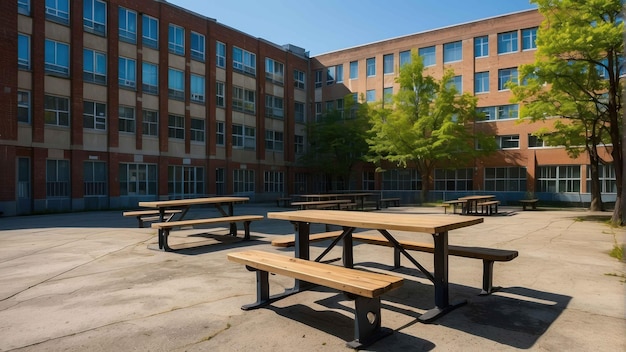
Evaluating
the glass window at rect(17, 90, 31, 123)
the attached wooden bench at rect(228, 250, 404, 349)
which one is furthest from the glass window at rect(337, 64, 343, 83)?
the attached wooden bench at rect(228, 250, 404, 349)

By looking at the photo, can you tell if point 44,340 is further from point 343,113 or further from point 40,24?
point 343,113

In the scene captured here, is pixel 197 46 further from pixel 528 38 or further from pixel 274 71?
pixel 528 38

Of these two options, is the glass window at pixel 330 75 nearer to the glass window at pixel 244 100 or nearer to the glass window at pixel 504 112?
the glass window at pixel 244 100

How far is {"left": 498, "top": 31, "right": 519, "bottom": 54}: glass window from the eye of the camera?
1336 inches

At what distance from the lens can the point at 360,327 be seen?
13.0 feet

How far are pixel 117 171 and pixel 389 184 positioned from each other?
24.9 metres

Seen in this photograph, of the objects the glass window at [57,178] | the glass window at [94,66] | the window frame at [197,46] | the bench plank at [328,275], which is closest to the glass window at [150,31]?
the window frame at [197,46]

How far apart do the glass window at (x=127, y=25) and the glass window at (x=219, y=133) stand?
868 centimetres

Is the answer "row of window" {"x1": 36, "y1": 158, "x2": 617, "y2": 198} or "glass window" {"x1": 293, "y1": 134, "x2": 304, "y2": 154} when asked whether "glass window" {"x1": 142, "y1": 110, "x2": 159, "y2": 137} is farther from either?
"glass window" {"x1": 293, "y1": 134, "x2": 304, "y2": 154}

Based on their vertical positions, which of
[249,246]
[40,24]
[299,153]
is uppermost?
[40,24]

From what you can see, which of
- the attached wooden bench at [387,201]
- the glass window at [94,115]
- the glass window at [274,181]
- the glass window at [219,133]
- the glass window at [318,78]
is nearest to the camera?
the glass window at [94,115]

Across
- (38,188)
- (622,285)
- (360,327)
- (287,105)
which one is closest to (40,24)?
(38,188)

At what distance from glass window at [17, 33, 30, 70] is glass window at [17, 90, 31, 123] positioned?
1403mm

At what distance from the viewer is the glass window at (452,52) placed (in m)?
36.5
